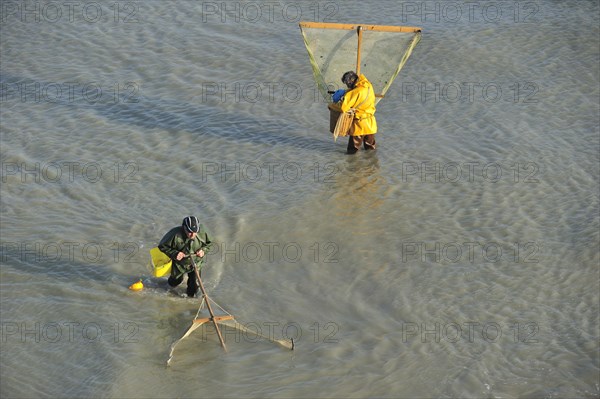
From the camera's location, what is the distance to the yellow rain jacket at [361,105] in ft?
35.2

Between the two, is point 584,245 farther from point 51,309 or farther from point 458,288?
point 51,309

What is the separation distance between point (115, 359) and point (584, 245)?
5.51m

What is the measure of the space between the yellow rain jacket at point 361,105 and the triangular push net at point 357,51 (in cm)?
38

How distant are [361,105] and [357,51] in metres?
0.87
